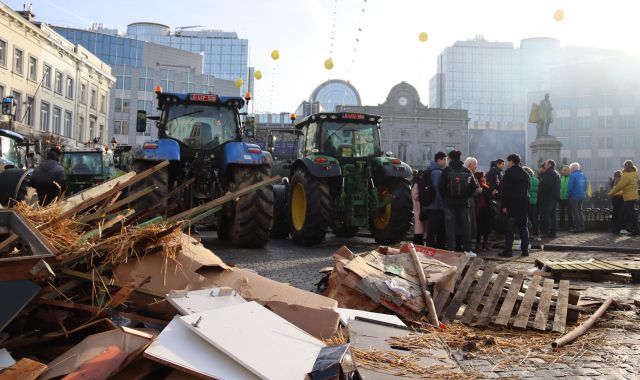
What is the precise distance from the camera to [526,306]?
16.6ft

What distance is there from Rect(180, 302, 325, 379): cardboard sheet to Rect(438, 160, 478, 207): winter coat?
5364 millimetres

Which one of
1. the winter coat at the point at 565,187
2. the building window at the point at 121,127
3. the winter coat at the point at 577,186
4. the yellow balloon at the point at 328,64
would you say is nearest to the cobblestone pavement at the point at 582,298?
the winter coat at the point at 577,186

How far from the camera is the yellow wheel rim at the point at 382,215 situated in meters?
10.9

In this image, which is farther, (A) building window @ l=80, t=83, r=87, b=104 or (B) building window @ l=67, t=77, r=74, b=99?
(A) building window @ l=80, t=83, r=87, b=104

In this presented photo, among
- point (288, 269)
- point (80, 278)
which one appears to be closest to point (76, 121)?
point (288, 269)

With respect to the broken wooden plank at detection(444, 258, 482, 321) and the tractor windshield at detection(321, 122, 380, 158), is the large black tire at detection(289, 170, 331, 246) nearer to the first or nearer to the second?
the tractor windshield at detection(321, 122, 380, 158)

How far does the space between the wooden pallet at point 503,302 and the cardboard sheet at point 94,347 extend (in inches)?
112

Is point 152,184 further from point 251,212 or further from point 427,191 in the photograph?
point 427,191

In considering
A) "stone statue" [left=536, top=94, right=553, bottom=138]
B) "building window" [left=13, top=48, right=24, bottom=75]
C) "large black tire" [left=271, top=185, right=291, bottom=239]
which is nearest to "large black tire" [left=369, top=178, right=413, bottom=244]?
"large black tire" [left=271, top=185, right=291, bottom=239]

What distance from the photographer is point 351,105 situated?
2704 inches

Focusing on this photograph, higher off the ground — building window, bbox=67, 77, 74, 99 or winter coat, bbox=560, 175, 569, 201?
building window, bbox=67, 77, 74, 99

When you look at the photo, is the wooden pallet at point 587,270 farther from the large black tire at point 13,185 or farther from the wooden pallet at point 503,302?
the large black tire at point 13,185

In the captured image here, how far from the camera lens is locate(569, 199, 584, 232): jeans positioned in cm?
1430

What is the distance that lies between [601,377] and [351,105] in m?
66.2
